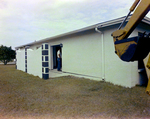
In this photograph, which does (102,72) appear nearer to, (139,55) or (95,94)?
(95,94)

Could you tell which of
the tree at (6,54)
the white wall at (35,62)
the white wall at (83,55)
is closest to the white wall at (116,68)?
the white wall at (83,55)

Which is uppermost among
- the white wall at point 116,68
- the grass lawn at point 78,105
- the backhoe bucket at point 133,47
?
the backhoe bucket at point 133,47

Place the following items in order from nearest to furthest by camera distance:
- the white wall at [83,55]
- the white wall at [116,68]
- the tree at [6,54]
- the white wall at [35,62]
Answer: the white wall at [116,68] < the white wall at [83,55] < the white wall at [35,62] < the tree at [6,54]

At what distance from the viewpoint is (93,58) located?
23.0 feet

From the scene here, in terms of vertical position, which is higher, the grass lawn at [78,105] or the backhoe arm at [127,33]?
the backhoe arm at [127,33]

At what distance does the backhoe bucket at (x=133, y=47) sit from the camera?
273cm

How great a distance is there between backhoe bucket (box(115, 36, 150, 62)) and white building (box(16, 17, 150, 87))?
2.64m

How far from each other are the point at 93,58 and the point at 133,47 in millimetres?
4272

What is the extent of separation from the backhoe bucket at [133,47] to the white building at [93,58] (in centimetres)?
264

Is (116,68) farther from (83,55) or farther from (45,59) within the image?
(45,59)

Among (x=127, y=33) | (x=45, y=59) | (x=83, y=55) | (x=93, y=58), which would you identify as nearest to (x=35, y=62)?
(x=45, y=59)

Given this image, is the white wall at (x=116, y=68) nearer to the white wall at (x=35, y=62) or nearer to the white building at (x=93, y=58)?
the white building at (x=93, y=58)

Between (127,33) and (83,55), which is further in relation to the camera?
(83,55)

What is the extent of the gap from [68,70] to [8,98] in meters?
4.97
